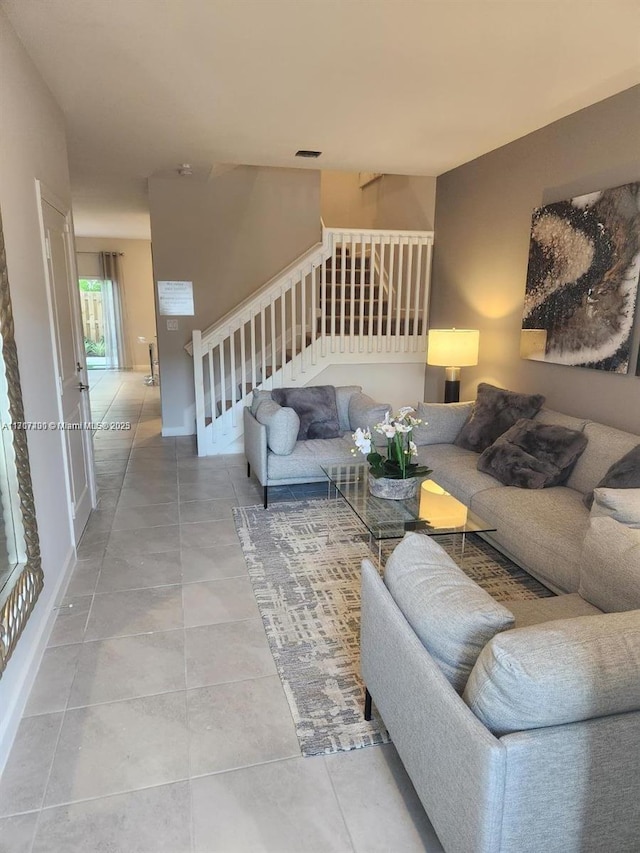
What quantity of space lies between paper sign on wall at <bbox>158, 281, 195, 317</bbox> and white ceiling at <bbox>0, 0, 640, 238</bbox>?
1.62 meters

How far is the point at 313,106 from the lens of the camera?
3422mm

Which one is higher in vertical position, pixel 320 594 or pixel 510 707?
pixel 510 707

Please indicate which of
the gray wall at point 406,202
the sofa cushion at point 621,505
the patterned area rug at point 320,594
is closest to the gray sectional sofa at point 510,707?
the sofa cushion at point 621,505

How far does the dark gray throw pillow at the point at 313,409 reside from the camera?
4363 mm

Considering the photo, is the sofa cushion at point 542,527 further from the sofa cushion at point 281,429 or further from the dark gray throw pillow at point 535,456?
the sofa cushion at point 281,429

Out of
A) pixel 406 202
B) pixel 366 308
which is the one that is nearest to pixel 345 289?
pixel 366 308

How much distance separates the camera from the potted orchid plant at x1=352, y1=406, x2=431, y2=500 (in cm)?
288

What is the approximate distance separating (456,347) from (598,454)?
1742 millimetres

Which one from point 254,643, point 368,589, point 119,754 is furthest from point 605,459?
point 119,754

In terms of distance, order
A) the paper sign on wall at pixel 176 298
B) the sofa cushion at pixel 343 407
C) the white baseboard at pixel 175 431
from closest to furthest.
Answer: the sofa cushion at pixel 343 407 < the paper sign on wall at pixel 176 298 < the white baseboard at pixel 175 431

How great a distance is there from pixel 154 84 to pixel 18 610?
287 centimetres

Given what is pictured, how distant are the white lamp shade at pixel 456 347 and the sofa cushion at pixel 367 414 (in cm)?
66

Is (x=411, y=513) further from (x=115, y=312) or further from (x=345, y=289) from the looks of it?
(x=115, y=312)

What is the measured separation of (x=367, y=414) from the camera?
428 centimetres
